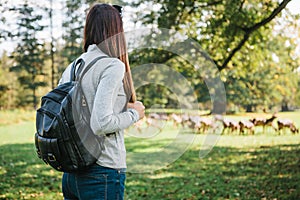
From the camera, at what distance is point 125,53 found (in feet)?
4.97

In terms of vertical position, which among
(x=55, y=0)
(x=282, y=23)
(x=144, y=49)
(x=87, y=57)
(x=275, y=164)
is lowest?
(x=275, y=164)

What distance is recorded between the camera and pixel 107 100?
138 cm

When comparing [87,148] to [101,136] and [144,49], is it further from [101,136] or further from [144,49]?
[144,49]

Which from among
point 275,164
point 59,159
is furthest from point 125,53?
point 275,164

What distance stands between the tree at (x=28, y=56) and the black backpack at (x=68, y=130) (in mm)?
6618

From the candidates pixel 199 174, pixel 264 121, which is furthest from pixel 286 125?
pixel 199 174

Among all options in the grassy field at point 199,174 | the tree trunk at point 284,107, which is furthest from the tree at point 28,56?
the tree trunk at point 284,107

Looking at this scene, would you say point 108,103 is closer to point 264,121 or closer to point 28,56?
point 28,56

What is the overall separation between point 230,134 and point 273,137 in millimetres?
1580

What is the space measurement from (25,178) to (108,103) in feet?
16.5

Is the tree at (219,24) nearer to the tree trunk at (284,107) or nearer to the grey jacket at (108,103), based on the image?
the grey jacket at (108,103)

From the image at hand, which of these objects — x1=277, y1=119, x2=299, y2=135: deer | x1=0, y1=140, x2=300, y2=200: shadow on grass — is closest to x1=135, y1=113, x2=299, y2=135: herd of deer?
x1=277, y1=119, x2=299, y2=135: deer

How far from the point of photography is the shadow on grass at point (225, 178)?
4945mm

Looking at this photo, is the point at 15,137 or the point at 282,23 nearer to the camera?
the point at 282,23
